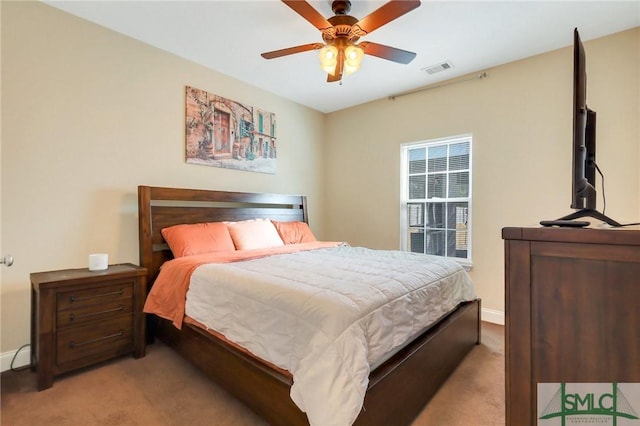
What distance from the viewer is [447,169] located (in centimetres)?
366

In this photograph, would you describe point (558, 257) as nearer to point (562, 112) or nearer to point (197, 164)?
point (562, 112)

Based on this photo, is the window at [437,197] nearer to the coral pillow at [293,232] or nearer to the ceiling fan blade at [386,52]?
the coral pillow at [293,232]

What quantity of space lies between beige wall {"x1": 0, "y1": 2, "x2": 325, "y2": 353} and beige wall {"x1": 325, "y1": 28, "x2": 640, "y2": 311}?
7.75ft

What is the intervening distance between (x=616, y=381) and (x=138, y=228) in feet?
10.4

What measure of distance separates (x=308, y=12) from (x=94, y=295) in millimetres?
2434

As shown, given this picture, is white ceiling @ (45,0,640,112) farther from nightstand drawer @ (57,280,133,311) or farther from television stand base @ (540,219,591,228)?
nightstand drawer @ (57,280,133,311)

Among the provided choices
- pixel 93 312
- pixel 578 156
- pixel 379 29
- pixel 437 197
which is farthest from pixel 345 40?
pixel 93 312

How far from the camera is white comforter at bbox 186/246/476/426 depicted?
1.24 meters

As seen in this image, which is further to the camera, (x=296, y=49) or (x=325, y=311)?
(x=296, y=49)

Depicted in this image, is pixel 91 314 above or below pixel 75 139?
below

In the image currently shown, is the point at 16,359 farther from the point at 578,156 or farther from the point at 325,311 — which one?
the point at 578,156

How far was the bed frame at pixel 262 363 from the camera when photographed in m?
1.42

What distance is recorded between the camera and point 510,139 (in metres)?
3.13

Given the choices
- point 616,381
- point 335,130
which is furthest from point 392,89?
point 616,381
